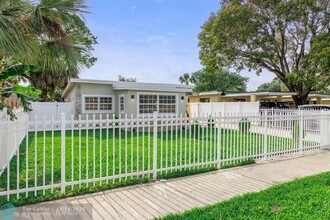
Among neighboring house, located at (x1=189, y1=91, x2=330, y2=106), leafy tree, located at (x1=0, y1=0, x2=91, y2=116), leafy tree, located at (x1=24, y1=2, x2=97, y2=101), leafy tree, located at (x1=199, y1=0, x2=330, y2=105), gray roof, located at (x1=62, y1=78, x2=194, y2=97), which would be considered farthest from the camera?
neighboring house, located at (x1=189, y1=91, x2=330, y2=106)

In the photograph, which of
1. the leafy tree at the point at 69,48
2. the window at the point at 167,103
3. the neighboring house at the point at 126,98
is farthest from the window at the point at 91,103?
the leafy tree at the point at 69,48

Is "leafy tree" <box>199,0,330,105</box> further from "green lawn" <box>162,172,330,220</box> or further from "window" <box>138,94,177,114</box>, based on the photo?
"green lawn" <box>162,172,330,220</box>

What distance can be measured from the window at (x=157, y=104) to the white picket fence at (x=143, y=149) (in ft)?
25.6

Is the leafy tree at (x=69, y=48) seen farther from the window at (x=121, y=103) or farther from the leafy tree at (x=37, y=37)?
the window at (x=121, y=103)

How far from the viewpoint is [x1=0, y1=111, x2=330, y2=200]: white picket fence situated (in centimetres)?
464

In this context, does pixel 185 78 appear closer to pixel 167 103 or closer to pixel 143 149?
→ pixel 167 103

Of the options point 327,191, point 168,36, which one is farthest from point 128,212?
point 168,36

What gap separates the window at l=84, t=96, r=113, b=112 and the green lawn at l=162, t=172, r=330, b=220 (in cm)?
1381

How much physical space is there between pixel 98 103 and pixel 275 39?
575 inches

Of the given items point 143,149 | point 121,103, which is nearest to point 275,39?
point 121,103

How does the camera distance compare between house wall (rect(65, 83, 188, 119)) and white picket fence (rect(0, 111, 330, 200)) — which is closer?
white picket fence (rect(0, 111, 330, 200))

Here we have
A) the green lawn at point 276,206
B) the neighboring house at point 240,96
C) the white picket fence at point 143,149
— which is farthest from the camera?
the neighboring house at point 240,96

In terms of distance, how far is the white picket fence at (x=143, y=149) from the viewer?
4.64 metres

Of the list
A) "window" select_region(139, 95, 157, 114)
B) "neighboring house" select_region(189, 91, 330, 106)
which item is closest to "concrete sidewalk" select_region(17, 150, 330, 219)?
"window" select_region(139, 95, 157, 114)
